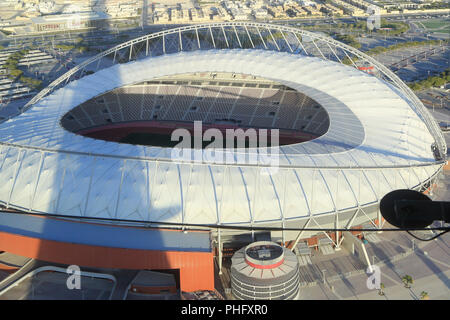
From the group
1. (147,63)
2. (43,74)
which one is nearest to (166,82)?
(147,63)

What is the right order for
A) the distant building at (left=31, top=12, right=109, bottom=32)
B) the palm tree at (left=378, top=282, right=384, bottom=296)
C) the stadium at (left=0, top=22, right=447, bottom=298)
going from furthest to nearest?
the distant building at (left=31, top=12, right=109, bottom=32), the palm tree at (left=378, top=282, right=384, bottom=296), the stadium at (left=0, top=22, right=447, bottom=298)

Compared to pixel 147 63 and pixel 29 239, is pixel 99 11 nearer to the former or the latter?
pixel 147 63

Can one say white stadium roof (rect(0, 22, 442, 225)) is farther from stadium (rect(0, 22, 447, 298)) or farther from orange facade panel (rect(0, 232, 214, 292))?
orange facade panel (rect(0, 232, 214, 292))

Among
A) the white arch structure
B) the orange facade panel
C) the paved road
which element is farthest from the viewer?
the white arch structure

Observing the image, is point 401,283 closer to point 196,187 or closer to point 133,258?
point 196,187

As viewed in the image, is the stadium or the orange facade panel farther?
the stadium

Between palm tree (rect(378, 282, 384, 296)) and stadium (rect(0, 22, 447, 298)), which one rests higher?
stadium (rect(0, 22, 447, 298))

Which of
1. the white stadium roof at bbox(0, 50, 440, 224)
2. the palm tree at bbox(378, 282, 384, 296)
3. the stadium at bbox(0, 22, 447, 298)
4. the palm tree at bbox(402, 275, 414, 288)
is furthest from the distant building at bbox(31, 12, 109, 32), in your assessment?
the palm tree at bbox(402, 275, 414, 288)
